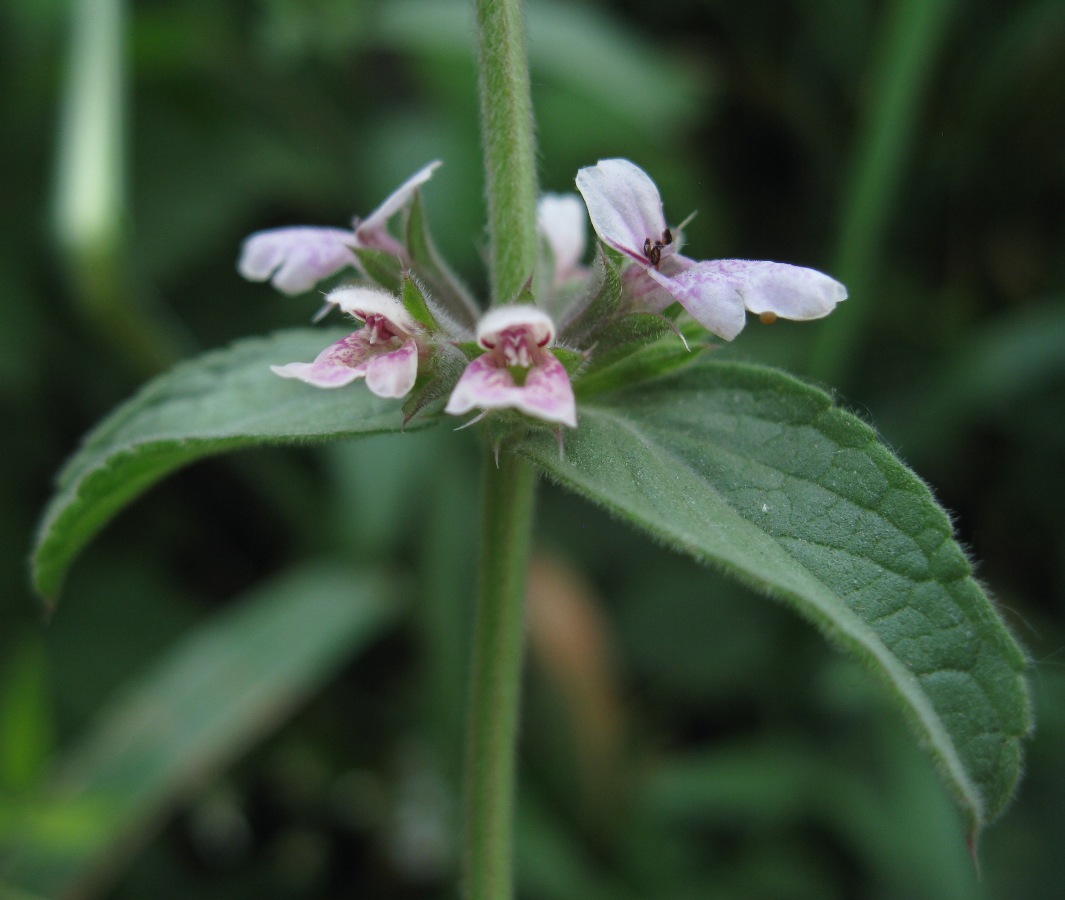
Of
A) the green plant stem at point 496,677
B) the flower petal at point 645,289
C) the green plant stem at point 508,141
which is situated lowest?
the green plant stem at point 496,677

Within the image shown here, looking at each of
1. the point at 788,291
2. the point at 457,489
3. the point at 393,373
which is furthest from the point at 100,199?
the point at 788,291

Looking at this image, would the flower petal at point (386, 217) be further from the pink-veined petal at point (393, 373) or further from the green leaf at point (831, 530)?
the green leaf at point (831, 530)

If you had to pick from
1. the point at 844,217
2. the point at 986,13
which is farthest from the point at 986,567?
the point at 986,13

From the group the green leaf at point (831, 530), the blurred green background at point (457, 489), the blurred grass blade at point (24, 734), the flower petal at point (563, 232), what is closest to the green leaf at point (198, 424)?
the green leaf at point (831, 530)

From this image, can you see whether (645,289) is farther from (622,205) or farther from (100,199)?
(100,199)

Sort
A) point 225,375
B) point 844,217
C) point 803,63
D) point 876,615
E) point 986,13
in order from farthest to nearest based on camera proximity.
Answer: point 803,63, point 986,13, point 844,217, point 225,375, point 876,615

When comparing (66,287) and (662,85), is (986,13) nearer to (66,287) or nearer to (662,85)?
(662,85)

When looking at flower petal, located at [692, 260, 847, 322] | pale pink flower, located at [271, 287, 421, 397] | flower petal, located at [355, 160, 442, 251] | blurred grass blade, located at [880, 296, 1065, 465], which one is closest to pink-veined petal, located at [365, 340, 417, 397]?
pale pink flower, located at [271, 287, 421, 397]
